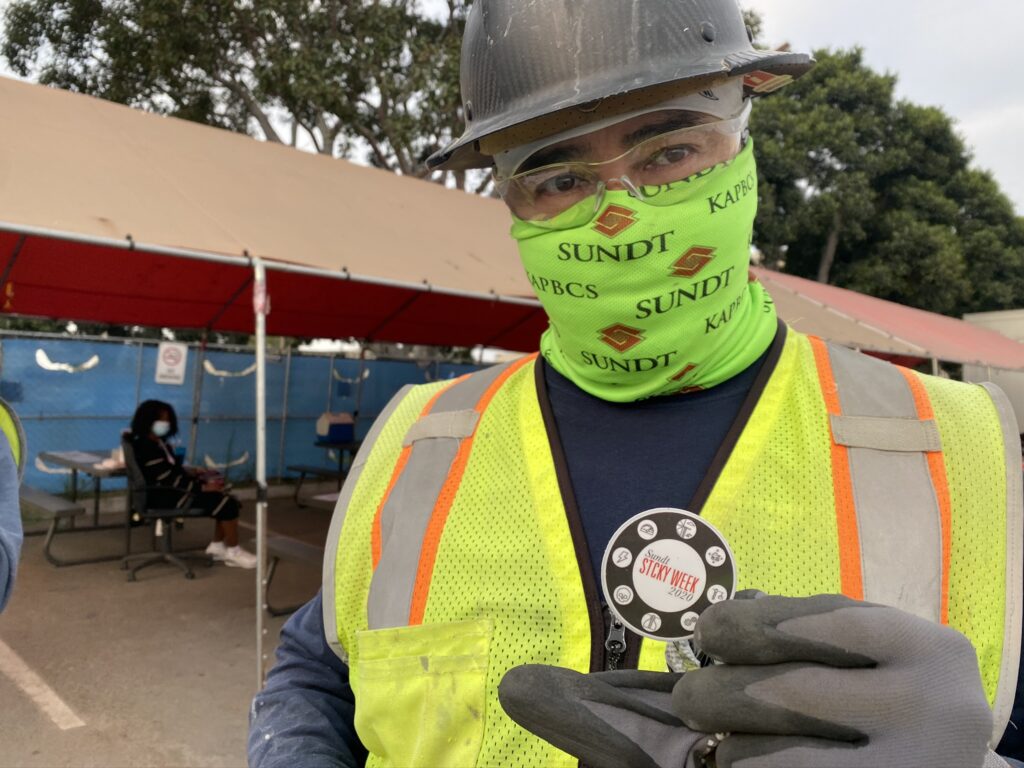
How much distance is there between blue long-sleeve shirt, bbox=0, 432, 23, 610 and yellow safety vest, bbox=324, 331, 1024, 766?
4.33ft

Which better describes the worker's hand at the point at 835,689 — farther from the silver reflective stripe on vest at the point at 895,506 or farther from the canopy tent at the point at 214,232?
the canopy tent at the point at 214,232

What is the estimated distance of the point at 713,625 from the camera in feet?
Answer: 1.99

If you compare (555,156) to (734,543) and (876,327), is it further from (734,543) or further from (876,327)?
(876,327)

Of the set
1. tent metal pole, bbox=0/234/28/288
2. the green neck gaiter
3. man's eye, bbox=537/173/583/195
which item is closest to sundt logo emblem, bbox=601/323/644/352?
the green neck gaiter

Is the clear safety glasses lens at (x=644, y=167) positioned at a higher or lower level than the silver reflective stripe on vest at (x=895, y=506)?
higher

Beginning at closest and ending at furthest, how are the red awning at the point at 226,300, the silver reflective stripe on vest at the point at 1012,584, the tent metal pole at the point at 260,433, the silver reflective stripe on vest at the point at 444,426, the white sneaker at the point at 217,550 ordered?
the silver reflective stripe on vest at the point at 1012,584 → the silver reflective stripe on vest at the point at 444,426 → the tent metal pole at the point at 260,433 → the red awning at the point at 226,300 → the white sneaker at the point at 217,550

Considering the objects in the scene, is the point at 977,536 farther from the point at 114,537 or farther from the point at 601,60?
the point at 114,537

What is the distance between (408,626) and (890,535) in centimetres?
64

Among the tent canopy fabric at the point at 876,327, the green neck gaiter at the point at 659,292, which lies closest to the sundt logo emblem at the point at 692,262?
the green neck gaiter at the point at 659,292

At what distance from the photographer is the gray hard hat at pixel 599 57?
1.12 m

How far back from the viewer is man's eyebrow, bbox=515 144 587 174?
3.90 ft

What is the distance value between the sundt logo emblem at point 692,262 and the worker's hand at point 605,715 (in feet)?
2.04

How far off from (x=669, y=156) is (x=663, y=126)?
5cm

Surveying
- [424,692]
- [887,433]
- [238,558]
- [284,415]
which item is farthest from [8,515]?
[284,415]
